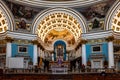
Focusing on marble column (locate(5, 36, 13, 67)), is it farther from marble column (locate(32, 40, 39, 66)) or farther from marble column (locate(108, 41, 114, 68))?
marble column (locate(108, 41, 114, 68))

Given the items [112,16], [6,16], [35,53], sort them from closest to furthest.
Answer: [6,16] < [112,16] < [35,53]

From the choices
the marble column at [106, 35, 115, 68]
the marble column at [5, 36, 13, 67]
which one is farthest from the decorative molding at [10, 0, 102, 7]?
the marble column at [106, 35, 115, 68]

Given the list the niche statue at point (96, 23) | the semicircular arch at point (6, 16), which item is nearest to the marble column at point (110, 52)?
the niche statue at point (96, 23)

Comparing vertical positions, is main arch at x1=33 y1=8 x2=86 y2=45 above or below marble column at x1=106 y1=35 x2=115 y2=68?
above

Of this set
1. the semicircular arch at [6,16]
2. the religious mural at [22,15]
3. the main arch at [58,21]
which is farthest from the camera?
the main arch at [58,21]

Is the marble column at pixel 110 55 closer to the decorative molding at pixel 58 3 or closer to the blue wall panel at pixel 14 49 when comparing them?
the decorative molding at pixel 58 3

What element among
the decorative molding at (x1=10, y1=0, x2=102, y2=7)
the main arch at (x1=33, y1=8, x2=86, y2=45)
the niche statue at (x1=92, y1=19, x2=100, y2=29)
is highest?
the decorative molding at (x1=10, y1=0, x2=102, y2=7)

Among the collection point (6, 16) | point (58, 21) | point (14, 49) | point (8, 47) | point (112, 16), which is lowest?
point (14, 49)

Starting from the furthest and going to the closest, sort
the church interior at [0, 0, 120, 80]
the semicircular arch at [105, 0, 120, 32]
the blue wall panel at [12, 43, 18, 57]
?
the semicircular arch at [105, 0, 120, 32], the blue wall panel at [12, 43, 18, 57], the church interior at [0, 0, 120, 80]

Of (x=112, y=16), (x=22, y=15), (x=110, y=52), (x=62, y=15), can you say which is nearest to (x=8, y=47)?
(x=22, y=15)

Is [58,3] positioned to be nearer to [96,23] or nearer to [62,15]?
[62,15]

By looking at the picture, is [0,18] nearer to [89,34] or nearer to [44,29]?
[44,29]

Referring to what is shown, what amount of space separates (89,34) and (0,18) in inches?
561

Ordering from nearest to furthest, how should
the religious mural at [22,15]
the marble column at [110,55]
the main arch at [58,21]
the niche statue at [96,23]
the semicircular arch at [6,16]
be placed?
the marble column at [110,55] < the semicircular arch at [6,16] < the religious mural at [22,15] < the niche statue at [96,23] < the main arch at [58,21]
